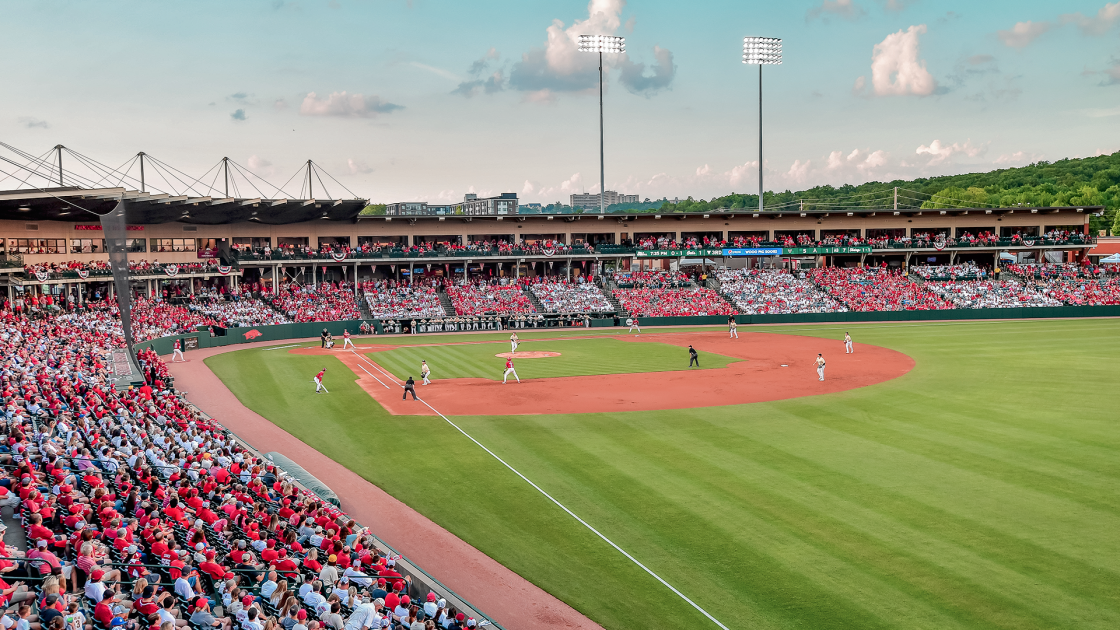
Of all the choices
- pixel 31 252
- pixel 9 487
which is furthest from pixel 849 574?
pixel 31 252

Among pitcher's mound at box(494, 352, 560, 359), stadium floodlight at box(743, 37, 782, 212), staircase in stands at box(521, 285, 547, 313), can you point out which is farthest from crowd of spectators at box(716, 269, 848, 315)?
pitcher's mound at box(494, 352, 560, 359)

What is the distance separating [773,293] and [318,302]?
36.8 m

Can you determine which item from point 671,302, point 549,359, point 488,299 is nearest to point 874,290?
point 671,302

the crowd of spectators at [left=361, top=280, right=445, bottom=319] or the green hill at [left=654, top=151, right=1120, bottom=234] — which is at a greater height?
the green hill at [left=654, top=151, right=1120, bottom=234]

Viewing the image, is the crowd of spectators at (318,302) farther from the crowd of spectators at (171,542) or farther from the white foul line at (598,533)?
the crowd of spectators at (171,542)

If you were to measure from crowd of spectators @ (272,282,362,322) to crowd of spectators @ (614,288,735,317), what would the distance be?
69.4 ft

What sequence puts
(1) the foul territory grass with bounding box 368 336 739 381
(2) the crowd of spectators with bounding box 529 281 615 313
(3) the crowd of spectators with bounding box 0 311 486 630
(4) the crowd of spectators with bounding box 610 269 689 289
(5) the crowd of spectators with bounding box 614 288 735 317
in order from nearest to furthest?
(3) the crowd of spectators with bounding box 0 311 486 630, (1) the foul territory grass with bounding box 368 336 739 381, (5) the crowd of spectators with bounding box 614 288 735 317, (2) the crowd of spectators with bounding box 529 281 615 313, (4) the crowd of spectators with bounding box 610 269 689 289

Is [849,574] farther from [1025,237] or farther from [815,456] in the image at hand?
[1025,237]

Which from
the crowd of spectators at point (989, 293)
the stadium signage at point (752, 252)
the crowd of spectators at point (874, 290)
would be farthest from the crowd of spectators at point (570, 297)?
the crowd of spectators at point (989, 293)

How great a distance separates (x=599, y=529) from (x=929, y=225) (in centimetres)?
7290

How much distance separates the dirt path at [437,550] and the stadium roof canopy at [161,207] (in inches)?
636

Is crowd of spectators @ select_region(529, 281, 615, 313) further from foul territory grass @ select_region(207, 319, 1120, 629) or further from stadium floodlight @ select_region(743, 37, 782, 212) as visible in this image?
foul territory grass @ select_region(207, 319, 1120, 629)

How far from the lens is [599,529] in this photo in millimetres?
14531

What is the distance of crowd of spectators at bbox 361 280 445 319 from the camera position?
58.6 metres
